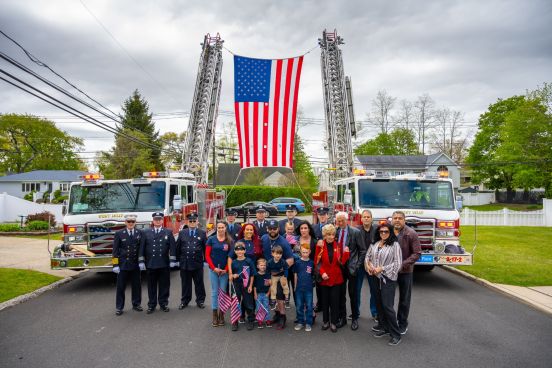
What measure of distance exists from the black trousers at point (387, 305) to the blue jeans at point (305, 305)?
1.05 metres

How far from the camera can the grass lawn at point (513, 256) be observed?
1047 centimetres

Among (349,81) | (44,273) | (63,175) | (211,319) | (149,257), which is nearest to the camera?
(211,319)

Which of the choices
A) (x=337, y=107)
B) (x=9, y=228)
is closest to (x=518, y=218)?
(x=337, y=107)

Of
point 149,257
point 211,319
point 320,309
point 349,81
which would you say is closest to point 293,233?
point 320,309

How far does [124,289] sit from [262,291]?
9.19 ft

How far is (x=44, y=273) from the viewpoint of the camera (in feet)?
36.5

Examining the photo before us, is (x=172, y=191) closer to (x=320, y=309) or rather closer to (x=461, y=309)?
(x=320, y=309)

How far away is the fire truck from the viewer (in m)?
9.26

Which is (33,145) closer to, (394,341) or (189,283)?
(189,283)

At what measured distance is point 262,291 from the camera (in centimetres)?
657

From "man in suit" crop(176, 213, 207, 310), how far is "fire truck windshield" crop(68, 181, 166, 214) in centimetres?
267

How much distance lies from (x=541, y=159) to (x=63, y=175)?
51520mm

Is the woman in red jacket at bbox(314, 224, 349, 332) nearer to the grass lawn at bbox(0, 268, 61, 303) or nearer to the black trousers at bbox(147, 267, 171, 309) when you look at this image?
the black trousers at bbox(147, 267, 171, 309)

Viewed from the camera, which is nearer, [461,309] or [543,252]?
[461,309]
